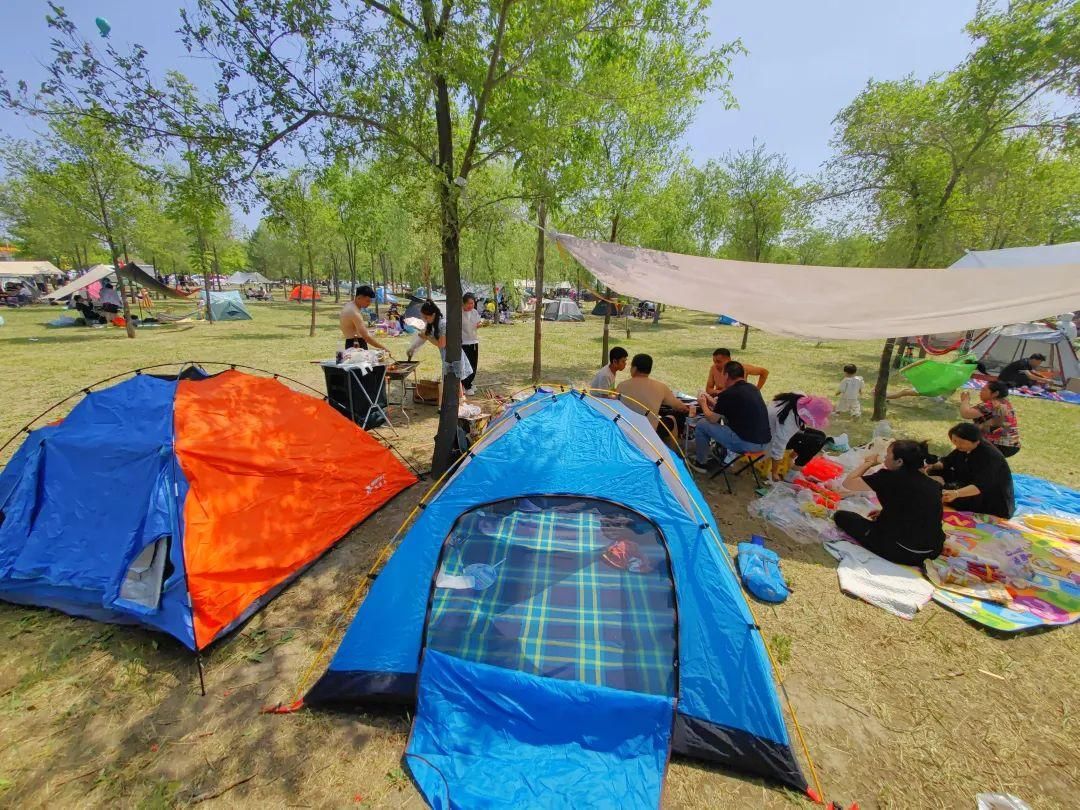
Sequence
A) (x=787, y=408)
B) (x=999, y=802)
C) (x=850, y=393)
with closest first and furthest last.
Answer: (x=999, y=802) → (x=787, y=408) → (x=850, y=393)

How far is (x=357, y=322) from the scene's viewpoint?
7312mm

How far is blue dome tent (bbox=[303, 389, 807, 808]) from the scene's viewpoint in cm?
249

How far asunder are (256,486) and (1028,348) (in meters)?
19.8

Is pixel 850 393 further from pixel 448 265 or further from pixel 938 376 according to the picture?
pixel 448 265

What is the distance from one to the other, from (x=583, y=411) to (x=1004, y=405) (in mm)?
6266

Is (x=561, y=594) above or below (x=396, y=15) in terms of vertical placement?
below

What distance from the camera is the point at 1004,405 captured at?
236 inches

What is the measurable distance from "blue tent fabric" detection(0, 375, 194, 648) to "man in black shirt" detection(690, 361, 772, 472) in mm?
5716

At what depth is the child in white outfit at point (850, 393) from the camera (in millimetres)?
8789

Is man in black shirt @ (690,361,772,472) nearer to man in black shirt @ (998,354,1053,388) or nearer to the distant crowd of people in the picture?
the distant crowd of people

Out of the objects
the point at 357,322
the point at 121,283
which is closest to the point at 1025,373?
the point at 357,322

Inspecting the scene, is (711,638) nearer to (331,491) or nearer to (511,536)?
(511,536)

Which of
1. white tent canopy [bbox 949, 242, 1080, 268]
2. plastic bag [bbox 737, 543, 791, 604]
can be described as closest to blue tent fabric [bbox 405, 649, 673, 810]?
plastic bag [bbox 737, 543, 791, 604]

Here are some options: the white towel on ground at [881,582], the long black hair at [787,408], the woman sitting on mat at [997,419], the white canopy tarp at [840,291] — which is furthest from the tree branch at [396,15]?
the woman sitting on mat at [997,419]
